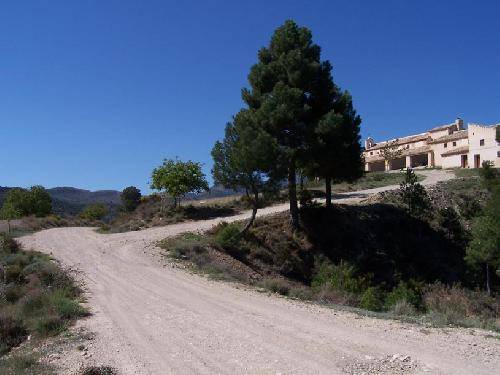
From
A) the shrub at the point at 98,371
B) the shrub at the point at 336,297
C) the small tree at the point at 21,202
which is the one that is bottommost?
the shrub at the point at 336,297

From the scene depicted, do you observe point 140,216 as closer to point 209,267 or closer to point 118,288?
point 209,267

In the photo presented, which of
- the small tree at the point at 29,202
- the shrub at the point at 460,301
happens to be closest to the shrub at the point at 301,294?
the shrub at the point at 460,301

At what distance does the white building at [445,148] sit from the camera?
6669cm

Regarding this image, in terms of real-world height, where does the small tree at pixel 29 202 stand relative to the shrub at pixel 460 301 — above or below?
above

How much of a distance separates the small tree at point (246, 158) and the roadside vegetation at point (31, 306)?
11.9m

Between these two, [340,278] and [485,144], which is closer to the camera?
[340,278]

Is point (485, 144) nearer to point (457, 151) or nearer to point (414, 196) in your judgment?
point (457, 151)

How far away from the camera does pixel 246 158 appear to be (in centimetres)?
2691

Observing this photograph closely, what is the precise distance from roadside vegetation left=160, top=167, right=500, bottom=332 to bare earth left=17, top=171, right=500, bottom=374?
393 cm

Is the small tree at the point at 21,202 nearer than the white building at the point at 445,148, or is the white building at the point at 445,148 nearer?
the small tree at the point at 21,202

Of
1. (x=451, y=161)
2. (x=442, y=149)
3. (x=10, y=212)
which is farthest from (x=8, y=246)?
(x=442, y=149)

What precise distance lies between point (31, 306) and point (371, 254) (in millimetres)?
18788

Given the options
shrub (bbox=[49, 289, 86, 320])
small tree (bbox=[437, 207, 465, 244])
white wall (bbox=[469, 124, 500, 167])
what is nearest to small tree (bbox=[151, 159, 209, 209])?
small tree (bbox=[437, 207, 465, 244])

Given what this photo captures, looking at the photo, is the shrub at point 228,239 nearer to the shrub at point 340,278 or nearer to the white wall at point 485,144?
the shrub at point 340,278
